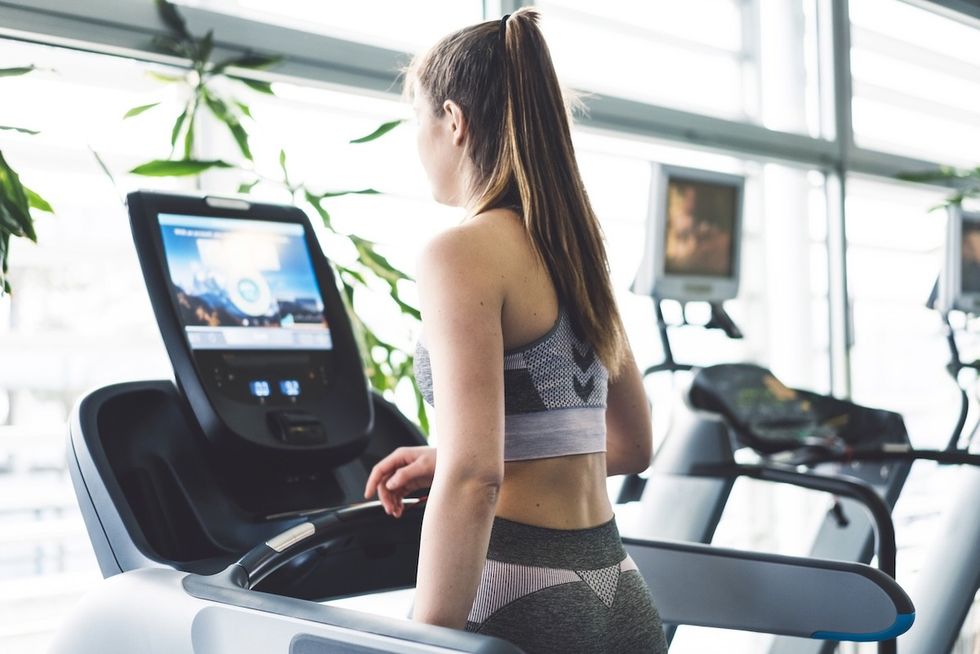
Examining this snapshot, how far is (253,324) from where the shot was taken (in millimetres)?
1549

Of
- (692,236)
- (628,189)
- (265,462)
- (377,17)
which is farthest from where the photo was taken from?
(628,189)

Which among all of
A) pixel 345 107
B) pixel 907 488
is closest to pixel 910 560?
pixel 907 488

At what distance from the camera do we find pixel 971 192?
4.84 m

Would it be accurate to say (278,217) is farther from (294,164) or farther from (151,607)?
(294,164)

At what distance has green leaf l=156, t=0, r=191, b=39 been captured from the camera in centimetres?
235

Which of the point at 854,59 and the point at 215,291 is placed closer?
the point at 215,291

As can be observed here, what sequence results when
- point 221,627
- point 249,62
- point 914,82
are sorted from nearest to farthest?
point 221,627, point 249,62, point 914,82

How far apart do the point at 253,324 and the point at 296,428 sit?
18 centimetres

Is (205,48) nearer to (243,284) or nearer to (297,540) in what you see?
(243,284)

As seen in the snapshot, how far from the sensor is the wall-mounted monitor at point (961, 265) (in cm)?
389

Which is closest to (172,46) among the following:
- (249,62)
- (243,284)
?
(249,62)

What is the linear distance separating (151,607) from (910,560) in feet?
15.3

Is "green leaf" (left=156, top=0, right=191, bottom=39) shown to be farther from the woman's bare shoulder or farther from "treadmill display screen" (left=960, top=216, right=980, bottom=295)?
"treadmill display screen" (left=960, top=216, right=980, bottom=295)

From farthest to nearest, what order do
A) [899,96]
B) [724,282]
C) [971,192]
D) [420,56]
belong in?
[899,96], [971,192], [724,282], [420,56]
